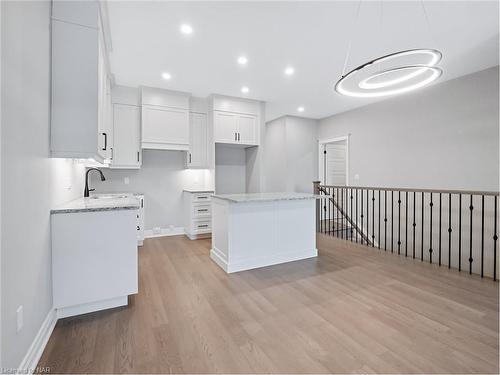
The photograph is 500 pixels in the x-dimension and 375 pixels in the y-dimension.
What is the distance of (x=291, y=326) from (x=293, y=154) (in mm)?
5058

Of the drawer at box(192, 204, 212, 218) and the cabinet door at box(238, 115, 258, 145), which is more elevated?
the cabinet door at box(238, 115, 258, 145)

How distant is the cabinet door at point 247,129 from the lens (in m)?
5.08

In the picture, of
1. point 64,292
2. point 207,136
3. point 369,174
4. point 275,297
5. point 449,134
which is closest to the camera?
point 64,292

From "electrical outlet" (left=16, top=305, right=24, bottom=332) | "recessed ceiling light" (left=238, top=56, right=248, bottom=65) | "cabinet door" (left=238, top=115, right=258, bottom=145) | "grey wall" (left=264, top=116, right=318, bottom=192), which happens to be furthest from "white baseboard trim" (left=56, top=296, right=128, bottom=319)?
"grey wall" (left=264, top=116, right=318, bottom=192)

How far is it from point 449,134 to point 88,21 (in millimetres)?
5159

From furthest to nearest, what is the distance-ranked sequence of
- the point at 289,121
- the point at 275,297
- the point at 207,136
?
the point at 289,121 → the point at 207,136 → the point at 275,297

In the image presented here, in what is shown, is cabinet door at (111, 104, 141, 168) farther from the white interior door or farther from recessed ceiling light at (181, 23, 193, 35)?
the white interior door

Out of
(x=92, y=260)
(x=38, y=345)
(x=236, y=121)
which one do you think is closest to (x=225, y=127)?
(x=236, y=121)

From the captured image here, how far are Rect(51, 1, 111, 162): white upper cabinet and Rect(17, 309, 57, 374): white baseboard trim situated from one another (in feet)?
4.19

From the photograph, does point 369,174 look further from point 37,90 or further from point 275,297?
point 37,90

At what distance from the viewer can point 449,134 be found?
4.10 m

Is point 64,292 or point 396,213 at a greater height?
point 396,213

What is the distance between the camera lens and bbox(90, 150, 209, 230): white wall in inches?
185

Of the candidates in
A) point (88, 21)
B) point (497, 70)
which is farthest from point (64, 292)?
point (497, 70)
